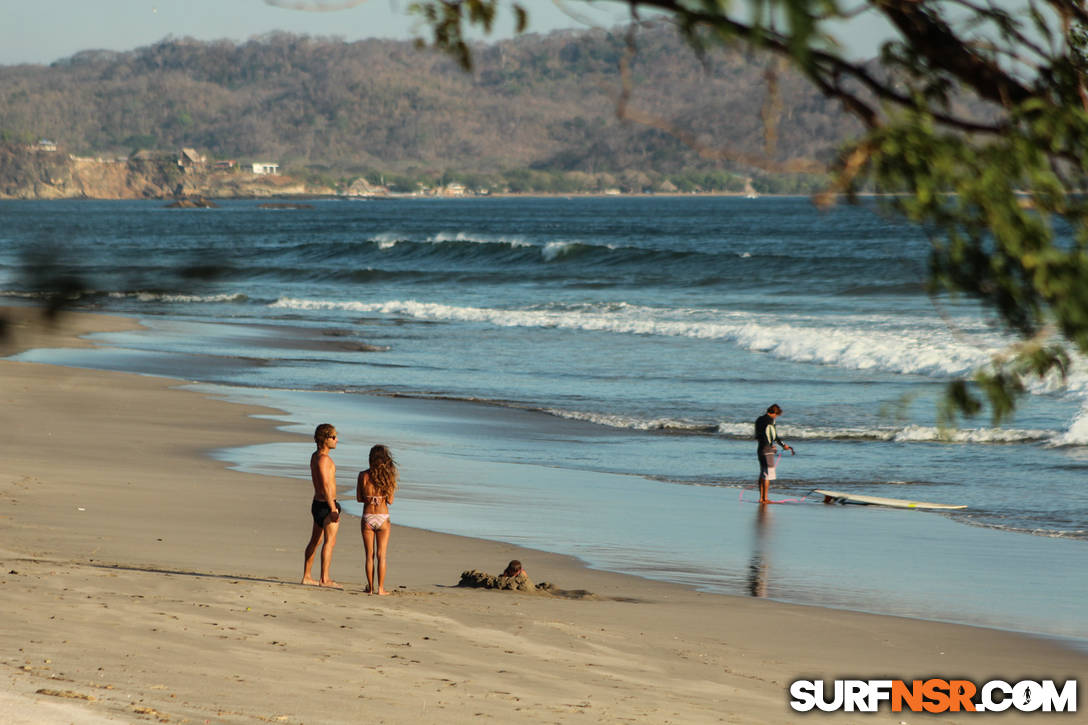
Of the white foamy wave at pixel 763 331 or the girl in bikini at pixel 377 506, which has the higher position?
the white foamy wave at pixel 763 331

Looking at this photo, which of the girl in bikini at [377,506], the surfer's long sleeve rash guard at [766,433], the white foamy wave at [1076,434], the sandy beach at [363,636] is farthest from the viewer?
the white foamy wave at [1076,434]

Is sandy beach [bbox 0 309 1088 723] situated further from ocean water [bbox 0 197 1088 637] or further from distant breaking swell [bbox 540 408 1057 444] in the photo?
distant breaking swell [bbox 540 408 1057 444]

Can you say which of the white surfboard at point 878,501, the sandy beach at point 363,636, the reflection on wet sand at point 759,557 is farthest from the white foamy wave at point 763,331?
the sandy beach at point 363,636

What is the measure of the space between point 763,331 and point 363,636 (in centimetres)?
2354

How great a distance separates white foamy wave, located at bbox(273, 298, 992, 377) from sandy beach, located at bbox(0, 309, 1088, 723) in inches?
527

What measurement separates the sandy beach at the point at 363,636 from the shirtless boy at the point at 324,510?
209mm

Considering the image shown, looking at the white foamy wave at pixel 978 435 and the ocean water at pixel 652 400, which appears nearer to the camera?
the ocean water at pixel 652 400

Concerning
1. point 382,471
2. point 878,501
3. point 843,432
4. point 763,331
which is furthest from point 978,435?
point 763,331

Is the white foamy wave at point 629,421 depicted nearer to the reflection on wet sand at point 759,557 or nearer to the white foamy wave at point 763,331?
the reflection on wet sand at point 759,557

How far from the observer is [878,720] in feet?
22.3

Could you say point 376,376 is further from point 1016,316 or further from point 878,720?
point 1016,316

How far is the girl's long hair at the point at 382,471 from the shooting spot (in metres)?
9.11

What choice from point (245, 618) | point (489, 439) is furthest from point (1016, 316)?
point (489, 439)

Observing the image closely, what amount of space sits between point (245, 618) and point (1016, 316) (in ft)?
17.6
